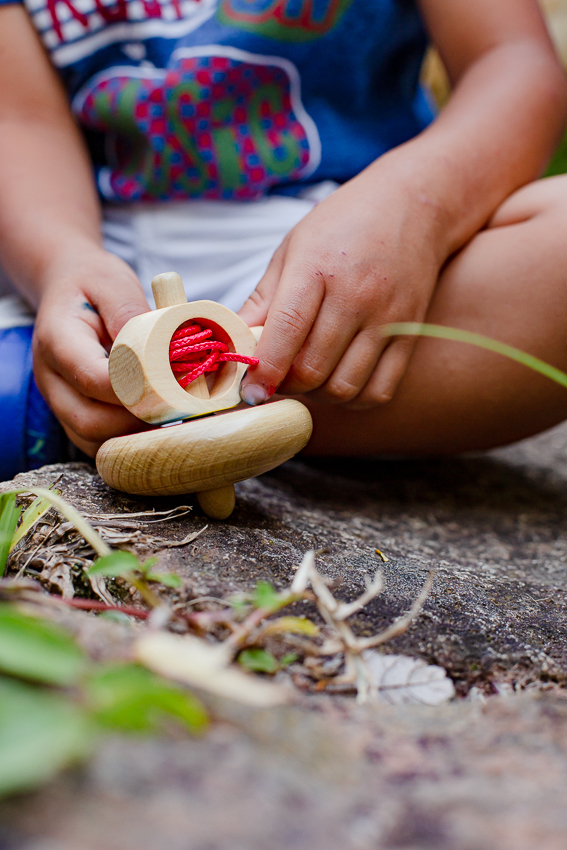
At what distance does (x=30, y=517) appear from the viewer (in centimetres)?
54

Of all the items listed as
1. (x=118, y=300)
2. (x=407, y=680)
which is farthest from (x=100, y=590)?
(x=118, y=300)

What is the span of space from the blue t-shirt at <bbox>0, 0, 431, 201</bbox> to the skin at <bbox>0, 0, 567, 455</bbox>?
0.26 ft

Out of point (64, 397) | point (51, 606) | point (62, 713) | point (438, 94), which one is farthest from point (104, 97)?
point (438, 94)

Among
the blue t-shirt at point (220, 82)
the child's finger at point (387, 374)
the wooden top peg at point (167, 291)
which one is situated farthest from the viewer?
the blue t-shirt at point (220, 82)

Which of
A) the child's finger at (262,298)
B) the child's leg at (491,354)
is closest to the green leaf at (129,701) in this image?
the child's finger at (262,298)

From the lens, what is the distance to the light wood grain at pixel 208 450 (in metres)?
0.54

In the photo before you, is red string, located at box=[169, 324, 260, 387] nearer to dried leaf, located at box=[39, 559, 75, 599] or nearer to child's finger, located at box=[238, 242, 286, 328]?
child's finger, located at box=[238, 242, 286, 328]

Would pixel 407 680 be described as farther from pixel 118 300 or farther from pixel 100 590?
pixel 118 300

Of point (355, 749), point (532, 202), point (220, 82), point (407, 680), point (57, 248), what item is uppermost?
point (220, 82)

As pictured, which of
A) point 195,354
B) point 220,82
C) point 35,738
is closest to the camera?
point 35,738

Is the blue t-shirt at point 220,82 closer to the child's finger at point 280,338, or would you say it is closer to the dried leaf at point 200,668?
the child's finger at point 280,338

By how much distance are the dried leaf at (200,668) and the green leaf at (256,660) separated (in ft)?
0.33

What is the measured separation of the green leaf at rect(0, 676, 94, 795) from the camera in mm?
231

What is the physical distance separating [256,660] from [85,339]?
1.43 feet
